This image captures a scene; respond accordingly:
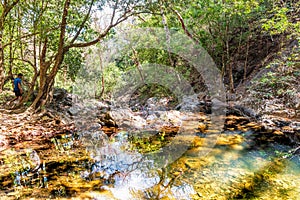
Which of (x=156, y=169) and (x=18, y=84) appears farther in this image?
(x=18, y=84)

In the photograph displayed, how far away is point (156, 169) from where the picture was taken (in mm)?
4328

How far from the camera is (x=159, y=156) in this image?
5059 mm

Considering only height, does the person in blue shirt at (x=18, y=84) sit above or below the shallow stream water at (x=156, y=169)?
above

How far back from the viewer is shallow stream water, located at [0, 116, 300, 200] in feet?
11.1

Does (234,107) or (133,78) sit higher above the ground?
(133,78)

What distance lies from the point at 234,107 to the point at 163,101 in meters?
6.10

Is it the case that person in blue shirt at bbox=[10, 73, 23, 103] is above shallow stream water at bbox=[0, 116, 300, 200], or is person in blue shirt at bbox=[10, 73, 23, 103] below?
above

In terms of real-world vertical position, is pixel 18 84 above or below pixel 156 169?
above

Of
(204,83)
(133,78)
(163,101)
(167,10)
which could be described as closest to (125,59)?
(133,78)

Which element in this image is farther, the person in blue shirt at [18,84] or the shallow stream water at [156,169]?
the person in blue shirt at [18,84]

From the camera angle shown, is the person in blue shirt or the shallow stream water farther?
the person in blue shirt

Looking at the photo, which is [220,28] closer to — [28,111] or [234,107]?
[234,107]

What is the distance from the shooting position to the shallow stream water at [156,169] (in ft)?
11.1

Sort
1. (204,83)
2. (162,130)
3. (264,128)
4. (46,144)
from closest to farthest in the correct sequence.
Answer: (46,144)
(264,128)
(162,130)
(204,83)
